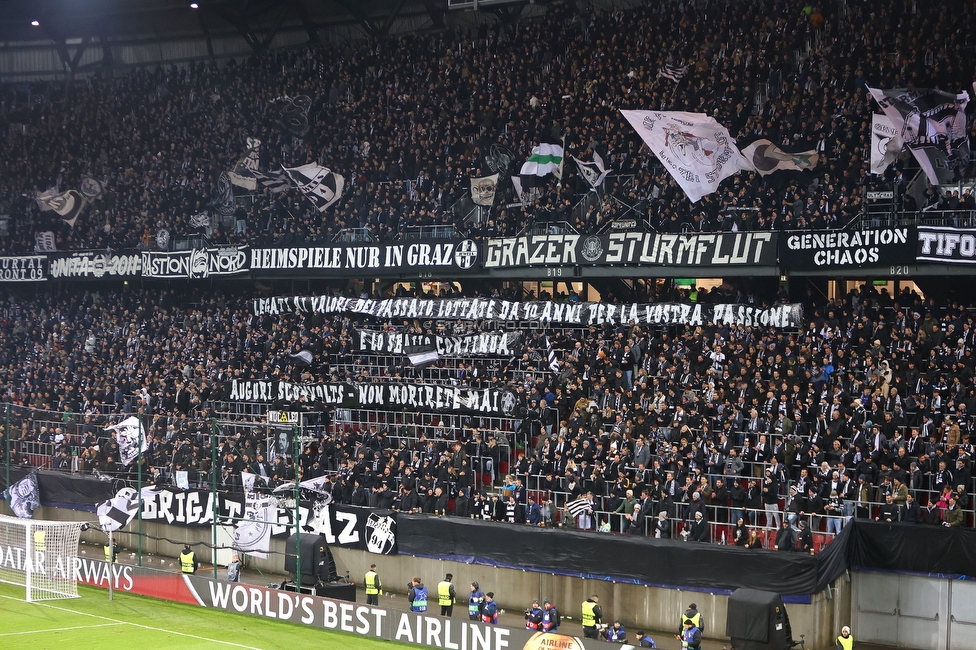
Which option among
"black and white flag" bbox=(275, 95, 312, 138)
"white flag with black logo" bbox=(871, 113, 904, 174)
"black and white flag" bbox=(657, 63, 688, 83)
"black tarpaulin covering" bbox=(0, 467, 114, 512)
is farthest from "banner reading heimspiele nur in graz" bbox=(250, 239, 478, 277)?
"white flag with black logo" bbox=(871, 113, 904, 174)

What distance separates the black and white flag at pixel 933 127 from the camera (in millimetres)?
29578

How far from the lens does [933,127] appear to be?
2977 centimetres

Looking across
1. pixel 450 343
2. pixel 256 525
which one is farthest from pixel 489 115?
pixel 256 525

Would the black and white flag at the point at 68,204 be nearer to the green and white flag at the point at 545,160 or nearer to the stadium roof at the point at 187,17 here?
the stadium roof at the point at 187,17

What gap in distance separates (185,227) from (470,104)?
11.9 meters

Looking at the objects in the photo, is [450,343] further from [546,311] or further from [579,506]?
[579,506]

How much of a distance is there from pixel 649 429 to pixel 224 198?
22161mm

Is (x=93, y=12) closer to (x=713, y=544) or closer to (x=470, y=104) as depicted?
(x=470, y=104)

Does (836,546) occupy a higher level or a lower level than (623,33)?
lower

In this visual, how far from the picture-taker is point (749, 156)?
32.8 meters

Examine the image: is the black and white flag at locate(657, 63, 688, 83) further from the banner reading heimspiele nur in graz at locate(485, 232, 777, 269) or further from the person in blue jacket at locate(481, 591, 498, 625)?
the person in blue jacket at locate(481, 591, 498, 625)

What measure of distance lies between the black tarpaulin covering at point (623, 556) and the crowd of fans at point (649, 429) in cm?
53

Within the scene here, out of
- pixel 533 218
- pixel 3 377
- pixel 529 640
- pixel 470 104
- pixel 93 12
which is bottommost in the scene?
pixel 529 640

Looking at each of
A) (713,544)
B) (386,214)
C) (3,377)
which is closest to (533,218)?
(386,214)
